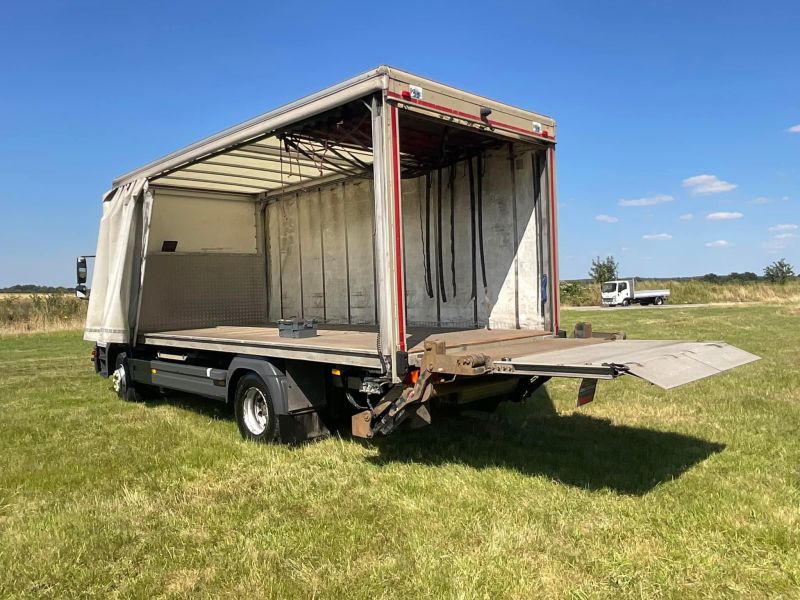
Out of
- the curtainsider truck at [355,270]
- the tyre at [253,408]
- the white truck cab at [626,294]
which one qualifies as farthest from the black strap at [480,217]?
the white truck cab at [626,294]

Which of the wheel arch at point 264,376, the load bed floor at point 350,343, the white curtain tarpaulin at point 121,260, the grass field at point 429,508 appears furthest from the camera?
the white curtain tarpaulin at point 121,260

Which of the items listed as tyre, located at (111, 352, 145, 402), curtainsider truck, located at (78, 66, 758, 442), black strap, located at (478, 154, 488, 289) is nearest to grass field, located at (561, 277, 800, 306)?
curtainsider truck, located at (78, 66, 758, 442)

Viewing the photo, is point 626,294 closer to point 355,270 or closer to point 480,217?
point 355,270

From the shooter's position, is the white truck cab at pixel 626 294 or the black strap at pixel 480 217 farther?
the white truck cab at pixel 626 294

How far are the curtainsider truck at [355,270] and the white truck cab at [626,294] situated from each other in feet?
113

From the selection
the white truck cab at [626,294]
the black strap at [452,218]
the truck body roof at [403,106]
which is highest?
the truck body roof at [403,106]

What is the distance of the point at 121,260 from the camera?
326 inches

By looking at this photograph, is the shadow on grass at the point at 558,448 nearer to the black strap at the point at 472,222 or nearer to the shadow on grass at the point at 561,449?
the shadow on grass at the point at 561,449

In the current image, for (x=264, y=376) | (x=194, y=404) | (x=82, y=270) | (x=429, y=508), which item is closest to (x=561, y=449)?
(x=429, y=508)

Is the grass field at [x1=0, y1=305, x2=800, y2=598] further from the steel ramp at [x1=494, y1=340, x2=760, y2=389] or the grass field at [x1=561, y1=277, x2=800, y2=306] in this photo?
the grass field at [x1=561, y1=277, x2=800, y2=306]

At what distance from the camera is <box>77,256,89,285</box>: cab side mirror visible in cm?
991

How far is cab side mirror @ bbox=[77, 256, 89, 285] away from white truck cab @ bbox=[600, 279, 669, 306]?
36.3m

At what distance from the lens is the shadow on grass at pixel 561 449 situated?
4895 millimetres

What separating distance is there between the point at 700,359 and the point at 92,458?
5354 mm
